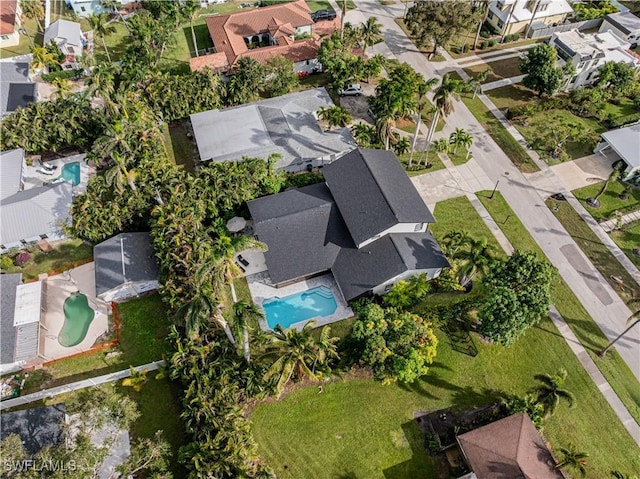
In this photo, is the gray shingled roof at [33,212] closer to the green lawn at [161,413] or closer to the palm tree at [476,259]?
the green lawn at [161,413]

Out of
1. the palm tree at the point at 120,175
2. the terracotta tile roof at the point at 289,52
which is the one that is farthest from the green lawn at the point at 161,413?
the terracotta tile roof at the point at 289,52

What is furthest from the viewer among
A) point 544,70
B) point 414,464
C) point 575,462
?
point 544,70

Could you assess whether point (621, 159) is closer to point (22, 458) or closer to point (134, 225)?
point (134, 225)

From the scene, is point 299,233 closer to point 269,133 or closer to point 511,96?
point 269,133

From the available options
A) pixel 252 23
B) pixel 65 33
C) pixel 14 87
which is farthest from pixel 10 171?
pixel 252 23

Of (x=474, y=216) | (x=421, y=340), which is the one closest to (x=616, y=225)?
(x=474, y=216)
